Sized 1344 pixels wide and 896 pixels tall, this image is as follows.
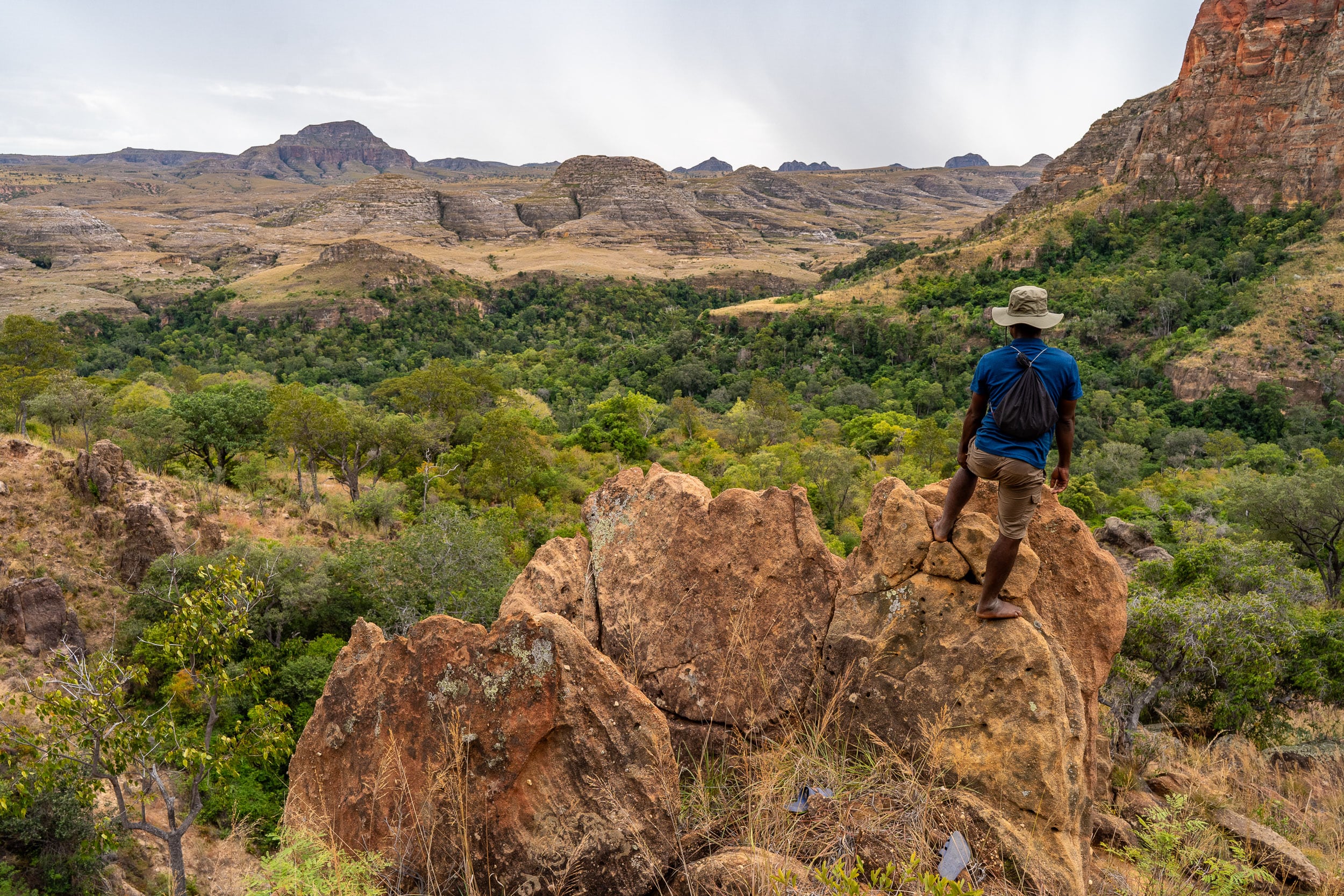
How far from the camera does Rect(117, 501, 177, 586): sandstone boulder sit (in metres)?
17.0

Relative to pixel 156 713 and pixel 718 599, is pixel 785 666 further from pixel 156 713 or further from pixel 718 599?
pixel 156 713

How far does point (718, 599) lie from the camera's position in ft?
17.6

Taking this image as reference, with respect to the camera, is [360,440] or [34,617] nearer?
[34,617]

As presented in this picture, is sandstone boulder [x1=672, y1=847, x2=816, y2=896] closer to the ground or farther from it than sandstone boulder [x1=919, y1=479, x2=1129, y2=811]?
closer to the ground

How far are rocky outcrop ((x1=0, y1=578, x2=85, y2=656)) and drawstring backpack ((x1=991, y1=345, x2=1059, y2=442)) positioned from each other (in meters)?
18.2

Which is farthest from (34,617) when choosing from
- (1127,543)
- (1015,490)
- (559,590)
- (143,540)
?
(1127,543)

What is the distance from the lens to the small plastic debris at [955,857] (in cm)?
338

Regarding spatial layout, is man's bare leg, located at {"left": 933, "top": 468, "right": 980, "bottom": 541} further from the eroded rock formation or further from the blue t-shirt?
the blue t-shirt

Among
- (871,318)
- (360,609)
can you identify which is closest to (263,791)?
(360,609)

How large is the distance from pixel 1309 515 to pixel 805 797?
91.1 ft

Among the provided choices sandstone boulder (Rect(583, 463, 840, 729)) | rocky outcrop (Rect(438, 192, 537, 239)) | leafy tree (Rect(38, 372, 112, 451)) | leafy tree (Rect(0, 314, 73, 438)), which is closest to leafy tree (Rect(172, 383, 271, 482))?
leafy tree (Rect(38, 372, 112, 451))

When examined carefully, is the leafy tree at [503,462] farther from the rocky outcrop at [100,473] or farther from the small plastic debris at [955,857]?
the small plastic debris at [955,857]

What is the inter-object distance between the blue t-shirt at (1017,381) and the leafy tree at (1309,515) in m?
24.4

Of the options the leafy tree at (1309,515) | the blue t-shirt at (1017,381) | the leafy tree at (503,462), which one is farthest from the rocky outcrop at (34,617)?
the leafy tree at (1309,515)
